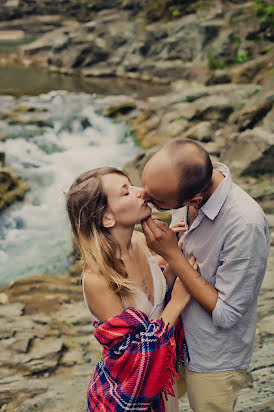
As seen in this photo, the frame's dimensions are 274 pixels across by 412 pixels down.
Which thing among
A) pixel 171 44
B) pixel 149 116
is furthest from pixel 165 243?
pixel 171 44

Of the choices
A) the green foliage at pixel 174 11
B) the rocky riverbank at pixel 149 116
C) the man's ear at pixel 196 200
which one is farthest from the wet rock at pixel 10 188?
the green foliage at pixel 174 11

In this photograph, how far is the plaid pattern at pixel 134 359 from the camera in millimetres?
1804

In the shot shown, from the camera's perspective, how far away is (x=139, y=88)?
48.3 ft

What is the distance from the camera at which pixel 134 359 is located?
179 centimetres

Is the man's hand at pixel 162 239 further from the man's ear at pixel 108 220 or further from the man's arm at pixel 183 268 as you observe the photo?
the man's ear at pixel 108 220

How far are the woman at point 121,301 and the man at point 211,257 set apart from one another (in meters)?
0.14

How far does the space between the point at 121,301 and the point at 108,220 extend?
0.39m

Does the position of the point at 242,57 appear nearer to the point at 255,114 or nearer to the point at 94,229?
the point at 255,114

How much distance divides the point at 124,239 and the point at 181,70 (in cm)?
1409

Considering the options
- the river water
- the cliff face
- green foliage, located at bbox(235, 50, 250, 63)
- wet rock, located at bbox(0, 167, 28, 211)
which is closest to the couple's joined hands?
the river water

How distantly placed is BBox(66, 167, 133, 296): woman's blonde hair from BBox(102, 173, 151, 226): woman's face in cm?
3

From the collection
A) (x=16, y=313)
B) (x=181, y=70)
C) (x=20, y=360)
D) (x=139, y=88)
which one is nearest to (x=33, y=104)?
(x=139, y=88)

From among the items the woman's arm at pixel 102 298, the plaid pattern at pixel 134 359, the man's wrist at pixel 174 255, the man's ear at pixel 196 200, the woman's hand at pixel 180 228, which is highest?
the man's ear at pixel 196 200

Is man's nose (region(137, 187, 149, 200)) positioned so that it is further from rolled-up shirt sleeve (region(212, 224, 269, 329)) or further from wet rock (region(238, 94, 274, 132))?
wet rock (region(238, 94, 274, 132))
